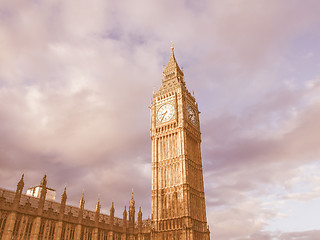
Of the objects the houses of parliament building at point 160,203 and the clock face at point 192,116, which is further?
the clock face at point 192,116

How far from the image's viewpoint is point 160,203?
8200 cm

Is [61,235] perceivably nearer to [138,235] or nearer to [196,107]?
[138,235]

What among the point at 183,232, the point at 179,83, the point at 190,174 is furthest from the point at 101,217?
the point at 179,83

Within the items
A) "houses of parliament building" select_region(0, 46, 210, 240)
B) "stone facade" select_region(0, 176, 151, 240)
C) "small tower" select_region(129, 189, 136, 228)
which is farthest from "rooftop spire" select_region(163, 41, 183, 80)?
"stone facade" select_region(0, 176, 151, 240)

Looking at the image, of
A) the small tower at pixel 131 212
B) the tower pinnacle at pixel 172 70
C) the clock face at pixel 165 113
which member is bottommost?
the small tower at pixel 131 212

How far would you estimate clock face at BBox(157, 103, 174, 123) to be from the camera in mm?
92750

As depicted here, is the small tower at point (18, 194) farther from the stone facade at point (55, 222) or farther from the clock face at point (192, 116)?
the clock face at point (192, 116)

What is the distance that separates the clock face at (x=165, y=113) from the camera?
92.8 m

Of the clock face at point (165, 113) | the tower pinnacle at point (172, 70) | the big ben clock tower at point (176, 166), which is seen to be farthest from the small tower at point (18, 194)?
the tower pinnacle at point (172, 70)

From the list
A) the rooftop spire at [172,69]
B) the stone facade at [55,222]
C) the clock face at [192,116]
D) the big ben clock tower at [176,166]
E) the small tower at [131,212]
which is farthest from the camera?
the rooftop spire at [172,69]

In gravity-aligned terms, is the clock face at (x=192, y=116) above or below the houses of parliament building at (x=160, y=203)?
above

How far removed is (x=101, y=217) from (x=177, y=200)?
2107 cm

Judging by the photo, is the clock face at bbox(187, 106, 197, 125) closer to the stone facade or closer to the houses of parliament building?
the houses of parliament building

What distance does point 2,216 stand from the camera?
2124 inches
